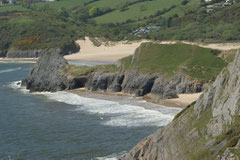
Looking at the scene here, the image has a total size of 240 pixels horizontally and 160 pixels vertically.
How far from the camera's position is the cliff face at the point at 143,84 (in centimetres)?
6112

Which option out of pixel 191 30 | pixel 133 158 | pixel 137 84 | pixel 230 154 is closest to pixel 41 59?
pixel 137 84

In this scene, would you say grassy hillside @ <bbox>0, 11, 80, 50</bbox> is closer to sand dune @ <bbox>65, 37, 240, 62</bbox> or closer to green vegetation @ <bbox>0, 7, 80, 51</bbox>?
green vegetation @ <bbox>0, 7, 80, 51</bbox>

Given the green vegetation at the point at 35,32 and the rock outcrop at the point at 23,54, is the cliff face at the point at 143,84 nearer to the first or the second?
the green vegetation at the point at 35,32

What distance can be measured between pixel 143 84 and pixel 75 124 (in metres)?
18.8

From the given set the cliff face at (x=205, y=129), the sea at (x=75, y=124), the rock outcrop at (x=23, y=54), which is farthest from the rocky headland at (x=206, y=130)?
the rock outcrop at (x=23, y=54)

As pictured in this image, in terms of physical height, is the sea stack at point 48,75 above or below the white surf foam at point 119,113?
above

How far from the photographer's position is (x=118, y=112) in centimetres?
5503

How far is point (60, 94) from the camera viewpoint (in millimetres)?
73125

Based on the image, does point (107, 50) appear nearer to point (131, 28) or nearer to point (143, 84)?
point (131, 28)

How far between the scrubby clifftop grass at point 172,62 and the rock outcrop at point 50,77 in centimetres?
165

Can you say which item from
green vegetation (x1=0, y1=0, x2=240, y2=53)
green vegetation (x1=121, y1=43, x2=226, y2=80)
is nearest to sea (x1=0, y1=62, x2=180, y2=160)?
green vegetation (x1=121, y1=43, x2=226, y2=80)

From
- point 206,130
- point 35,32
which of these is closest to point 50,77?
point 206,130

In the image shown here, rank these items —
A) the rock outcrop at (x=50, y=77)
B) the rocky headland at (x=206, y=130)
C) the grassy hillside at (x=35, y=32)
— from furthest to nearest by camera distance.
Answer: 1. the grassy hillside at (x=35, y=32)
2. the rock outcrop at (x=50, y=77)
3. the rocky headland at (x=206, y=130)

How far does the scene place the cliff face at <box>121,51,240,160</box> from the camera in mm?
24609
